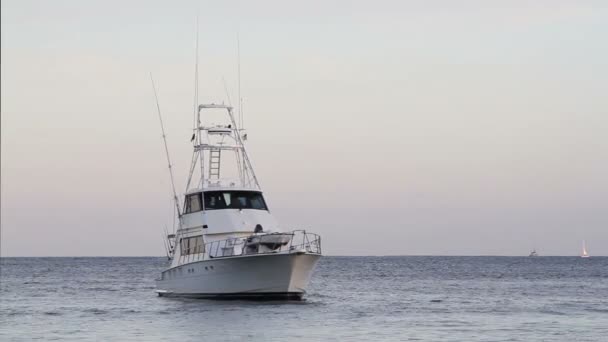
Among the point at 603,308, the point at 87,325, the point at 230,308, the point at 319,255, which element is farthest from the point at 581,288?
the point at 87,325

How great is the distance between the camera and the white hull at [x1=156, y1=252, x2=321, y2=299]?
45.8 meters

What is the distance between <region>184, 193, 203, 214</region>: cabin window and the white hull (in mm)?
3365

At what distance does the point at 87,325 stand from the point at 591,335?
18.9 metres

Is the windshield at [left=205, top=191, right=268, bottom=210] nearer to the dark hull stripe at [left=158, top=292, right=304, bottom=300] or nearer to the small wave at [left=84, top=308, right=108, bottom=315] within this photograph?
the dark hull stripe at [left=158, top=292, right=304, bottom=300]

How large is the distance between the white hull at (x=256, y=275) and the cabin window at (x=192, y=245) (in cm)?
110

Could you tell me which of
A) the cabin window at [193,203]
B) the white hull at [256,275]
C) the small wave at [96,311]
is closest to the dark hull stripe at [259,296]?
the white hull at [256,275]

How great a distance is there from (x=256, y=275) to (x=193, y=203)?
622cm

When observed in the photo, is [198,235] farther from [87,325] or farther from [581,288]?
[581,288]

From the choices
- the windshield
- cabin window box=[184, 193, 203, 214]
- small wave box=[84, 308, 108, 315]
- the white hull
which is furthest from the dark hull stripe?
small wave box=[84, 308, 108, 315]

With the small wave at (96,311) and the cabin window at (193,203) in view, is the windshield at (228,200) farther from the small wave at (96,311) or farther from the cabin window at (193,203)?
the small wave at (96,311)

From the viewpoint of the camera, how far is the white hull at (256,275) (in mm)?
45750

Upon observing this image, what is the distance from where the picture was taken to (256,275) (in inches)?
1822

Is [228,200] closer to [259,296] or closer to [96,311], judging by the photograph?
[259,296]

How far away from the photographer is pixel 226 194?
49750 mm
